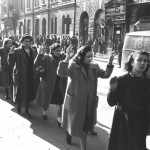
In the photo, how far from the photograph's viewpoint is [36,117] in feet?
18.6

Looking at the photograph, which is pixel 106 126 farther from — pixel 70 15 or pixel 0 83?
pixel 70 15

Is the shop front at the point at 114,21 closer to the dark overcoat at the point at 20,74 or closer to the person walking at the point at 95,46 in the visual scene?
the person walking at the point at 95,46

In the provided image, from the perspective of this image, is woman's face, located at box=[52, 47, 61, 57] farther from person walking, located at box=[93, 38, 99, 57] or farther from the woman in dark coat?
person walking, located at box=[93, 38, 99, 57]

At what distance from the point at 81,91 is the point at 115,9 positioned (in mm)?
19732

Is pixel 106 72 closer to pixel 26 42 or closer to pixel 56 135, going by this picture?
pixel 56 135

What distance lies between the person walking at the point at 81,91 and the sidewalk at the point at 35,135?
62 centimetres

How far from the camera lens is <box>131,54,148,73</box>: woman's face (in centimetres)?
288

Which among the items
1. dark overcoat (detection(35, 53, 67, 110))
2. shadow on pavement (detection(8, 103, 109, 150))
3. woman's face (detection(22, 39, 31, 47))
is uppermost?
woman's face (detection(22, 39, 31, 47))

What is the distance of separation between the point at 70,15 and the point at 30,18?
14.2 m

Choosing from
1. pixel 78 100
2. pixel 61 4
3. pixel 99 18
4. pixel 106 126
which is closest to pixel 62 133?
pixel 106 126

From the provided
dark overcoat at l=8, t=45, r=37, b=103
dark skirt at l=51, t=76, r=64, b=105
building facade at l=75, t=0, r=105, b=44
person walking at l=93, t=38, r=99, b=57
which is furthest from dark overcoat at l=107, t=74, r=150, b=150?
building facade at l=75, t=0, r=105, b=44

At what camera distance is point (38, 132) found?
4.77 m

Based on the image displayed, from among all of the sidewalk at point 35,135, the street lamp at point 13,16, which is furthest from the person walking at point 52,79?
the street lamp at point 13,16

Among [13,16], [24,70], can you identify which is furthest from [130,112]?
[13,16]
